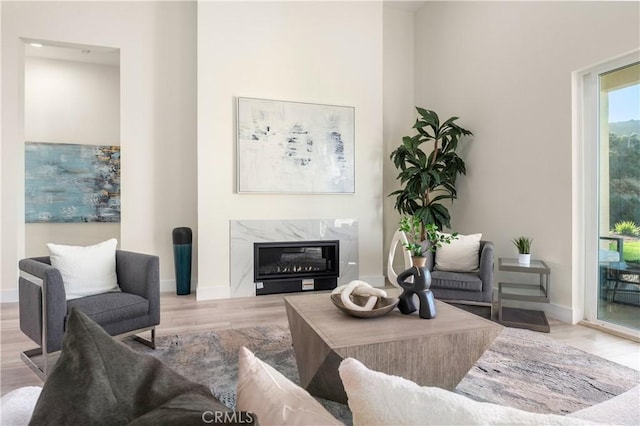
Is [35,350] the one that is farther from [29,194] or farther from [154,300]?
[29,194]

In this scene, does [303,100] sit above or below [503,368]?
above

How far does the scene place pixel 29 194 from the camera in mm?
5309

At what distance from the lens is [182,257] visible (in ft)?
14.5

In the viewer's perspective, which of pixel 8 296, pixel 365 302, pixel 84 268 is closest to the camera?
pixel 365 302

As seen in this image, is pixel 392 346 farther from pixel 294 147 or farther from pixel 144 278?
pixel 294 147

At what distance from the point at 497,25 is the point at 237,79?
3143 millimetres

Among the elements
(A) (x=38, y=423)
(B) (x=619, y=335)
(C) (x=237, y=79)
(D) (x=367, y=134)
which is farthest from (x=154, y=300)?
(B) (x=619, y=335)

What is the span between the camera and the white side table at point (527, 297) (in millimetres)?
3235

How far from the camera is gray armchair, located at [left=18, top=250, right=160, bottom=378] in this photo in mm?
2197

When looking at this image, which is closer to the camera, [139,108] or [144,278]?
[144,278]

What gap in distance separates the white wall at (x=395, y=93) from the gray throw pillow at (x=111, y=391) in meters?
5.03

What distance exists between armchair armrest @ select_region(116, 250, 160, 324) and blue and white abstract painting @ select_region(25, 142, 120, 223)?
11.1 ft

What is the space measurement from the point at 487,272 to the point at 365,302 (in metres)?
1.89

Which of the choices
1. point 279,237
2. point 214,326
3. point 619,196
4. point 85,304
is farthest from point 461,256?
point 85,304
